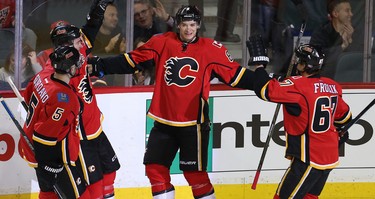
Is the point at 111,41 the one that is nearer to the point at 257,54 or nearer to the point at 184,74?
the point at 184,74

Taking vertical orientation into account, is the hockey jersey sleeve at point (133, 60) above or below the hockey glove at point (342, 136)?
above

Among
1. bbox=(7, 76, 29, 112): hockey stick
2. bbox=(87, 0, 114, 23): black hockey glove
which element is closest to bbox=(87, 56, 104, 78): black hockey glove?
bbox=(87, 0, 114, 23): black hockey glove

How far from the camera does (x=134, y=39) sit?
7473 millimetres

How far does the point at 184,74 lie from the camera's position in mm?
6371

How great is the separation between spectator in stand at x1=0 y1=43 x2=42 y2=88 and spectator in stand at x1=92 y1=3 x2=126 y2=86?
15.4 inches

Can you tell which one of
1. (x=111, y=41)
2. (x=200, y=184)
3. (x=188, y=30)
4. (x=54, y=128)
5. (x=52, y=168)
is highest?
(x=188, y=30)

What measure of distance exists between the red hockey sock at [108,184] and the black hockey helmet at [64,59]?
90 cm

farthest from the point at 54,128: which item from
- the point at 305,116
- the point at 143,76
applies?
the point at 143,76

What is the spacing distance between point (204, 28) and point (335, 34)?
2.83ft

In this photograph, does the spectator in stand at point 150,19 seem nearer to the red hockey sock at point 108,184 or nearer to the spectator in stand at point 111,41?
the spectator in stand at point 111,41

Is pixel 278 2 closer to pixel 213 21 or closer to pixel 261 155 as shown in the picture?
pixel 213 21

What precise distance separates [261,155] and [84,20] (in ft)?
4.78

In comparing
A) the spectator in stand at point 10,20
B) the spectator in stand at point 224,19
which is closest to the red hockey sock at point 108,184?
the spectator in stand at point 10,20

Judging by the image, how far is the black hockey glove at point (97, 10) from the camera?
21.3 ft
